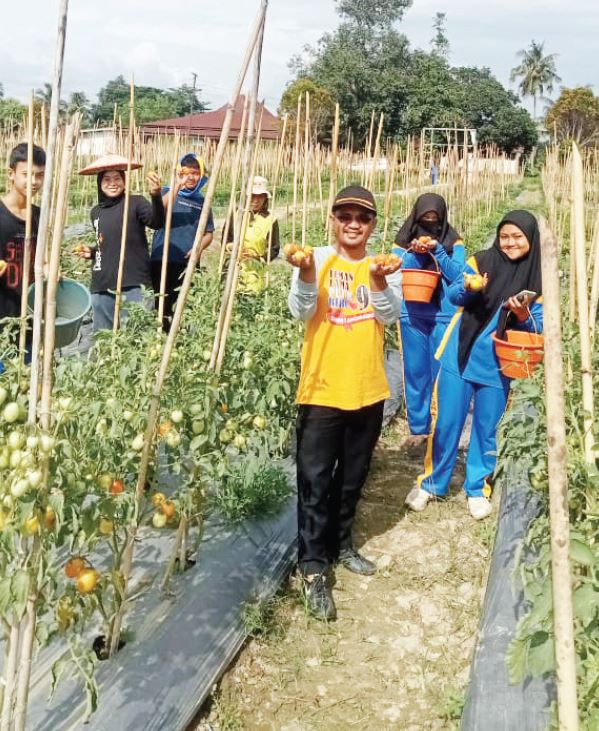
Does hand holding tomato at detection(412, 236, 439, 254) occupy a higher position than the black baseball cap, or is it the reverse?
the black baseball cap

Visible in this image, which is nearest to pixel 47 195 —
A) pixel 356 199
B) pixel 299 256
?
pixel 299 256

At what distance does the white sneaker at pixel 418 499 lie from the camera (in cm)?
319

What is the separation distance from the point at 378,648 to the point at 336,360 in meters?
0.97

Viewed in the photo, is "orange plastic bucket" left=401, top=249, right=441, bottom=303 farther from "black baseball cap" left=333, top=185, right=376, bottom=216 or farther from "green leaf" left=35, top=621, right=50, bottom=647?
"green leaf" left=35, top=621, right=50, bottom=647

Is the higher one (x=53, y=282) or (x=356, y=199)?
(x=356, y=199)

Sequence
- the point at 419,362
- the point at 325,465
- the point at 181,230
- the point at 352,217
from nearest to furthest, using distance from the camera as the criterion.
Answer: the point at 352,217, the point at 325,465, the point at 419,362, the point at 181,230

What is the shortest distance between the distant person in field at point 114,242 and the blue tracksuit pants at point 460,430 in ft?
5.20

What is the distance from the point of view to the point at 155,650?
6.40 feet

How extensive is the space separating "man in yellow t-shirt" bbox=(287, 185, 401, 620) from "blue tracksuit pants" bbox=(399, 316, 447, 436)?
1.18 m

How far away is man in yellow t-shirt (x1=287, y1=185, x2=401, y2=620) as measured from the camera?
2170 millimetres

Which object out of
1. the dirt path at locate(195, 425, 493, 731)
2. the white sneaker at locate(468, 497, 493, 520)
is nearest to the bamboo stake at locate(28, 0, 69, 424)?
the dirt path at locate(195, 425, 493, 731)

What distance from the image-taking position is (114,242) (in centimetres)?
361

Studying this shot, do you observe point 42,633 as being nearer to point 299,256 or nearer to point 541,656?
point 541,656

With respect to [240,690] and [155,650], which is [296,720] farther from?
[155,650]
